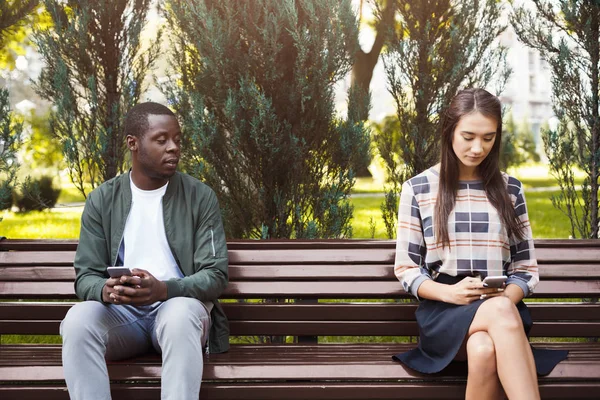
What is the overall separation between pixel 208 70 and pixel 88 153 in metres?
1.08

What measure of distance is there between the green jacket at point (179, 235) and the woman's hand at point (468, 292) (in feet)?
3.55

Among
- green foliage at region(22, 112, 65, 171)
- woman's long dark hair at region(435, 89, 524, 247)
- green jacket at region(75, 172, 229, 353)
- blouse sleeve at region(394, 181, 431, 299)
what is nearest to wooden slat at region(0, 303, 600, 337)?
green jacket at region(75, 172, 229, 353)

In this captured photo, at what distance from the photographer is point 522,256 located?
3.75 meters

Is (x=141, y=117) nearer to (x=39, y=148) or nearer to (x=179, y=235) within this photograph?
(x=179, y=235)

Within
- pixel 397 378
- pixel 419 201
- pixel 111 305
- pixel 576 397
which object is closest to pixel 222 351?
pixel 111 305

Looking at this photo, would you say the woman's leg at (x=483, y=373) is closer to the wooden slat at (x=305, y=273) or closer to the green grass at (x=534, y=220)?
the wooden slat at (x=305, y=273)

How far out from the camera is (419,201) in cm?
379

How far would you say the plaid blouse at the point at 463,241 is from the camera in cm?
368

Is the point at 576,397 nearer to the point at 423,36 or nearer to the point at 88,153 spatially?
the point at 423,36

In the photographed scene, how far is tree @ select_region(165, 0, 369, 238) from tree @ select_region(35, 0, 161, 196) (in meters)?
0.36

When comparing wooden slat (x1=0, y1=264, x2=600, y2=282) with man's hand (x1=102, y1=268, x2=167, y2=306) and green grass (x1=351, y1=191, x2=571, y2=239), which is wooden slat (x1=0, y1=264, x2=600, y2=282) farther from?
green grass (x1=351, y1=191, x2=571, y2=239)

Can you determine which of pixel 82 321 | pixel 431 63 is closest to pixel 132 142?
pixel 82 321

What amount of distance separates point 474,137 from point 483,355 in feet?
3.30

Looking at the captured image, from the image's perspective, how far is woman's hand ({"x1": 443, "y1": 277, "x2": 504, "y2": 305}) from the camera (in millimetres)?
3475
